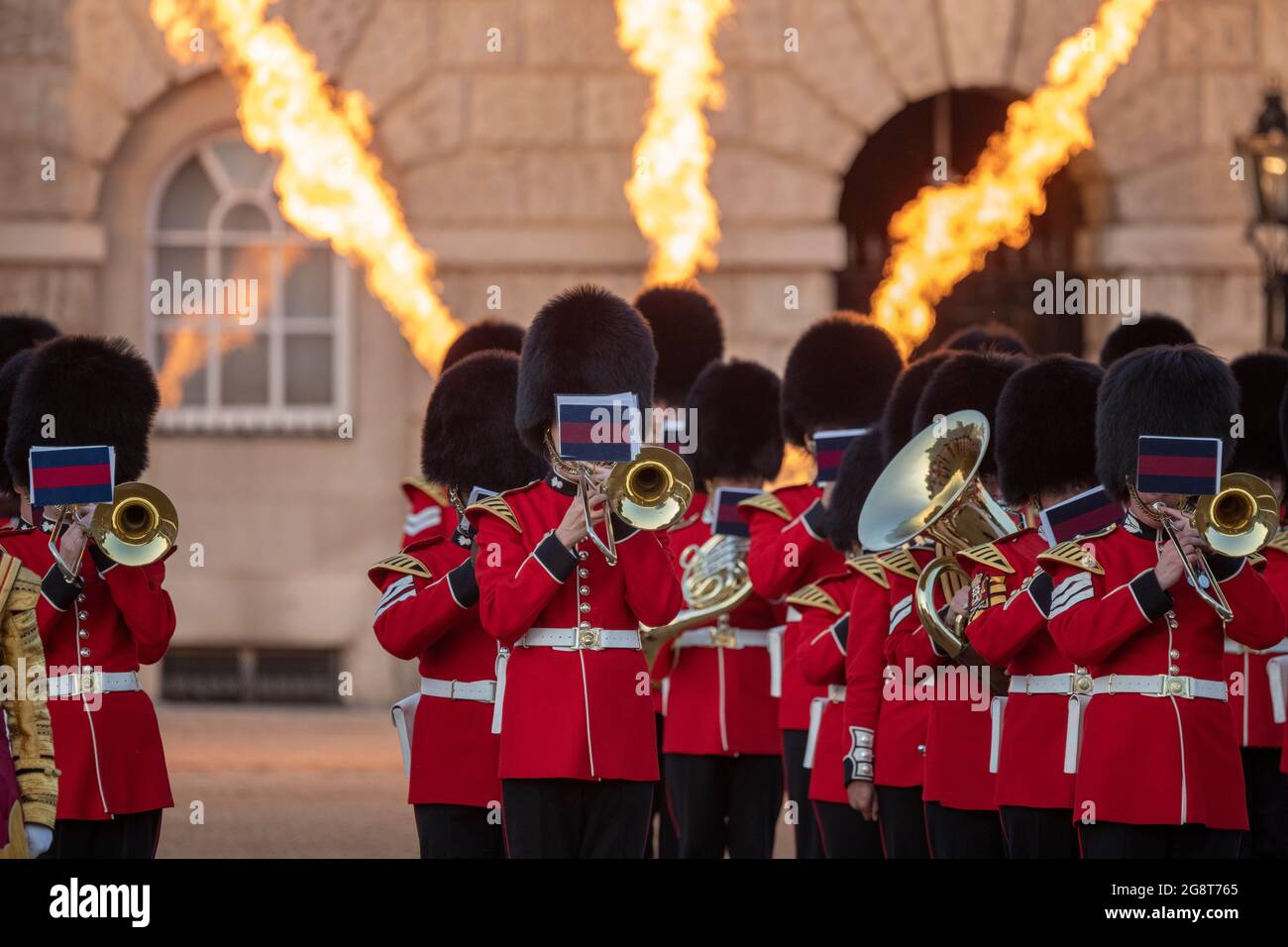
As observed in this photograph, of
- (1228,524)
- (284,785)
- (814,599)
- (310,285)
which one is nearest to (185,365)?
(310,285)

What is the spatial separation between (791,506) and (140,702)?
83.8 inches

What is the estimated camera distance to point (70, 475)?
582cm

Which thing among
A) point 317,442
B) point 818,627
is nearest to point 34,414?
point 818,627

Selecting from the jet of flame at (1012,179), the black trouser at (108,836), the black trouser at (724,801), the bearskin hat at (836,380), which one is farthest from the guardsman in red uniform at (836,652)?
the jet of flame at (1012,179)

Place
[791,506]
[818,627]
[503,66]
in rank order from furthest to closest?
[503,66] < [791,506] < [818,627]

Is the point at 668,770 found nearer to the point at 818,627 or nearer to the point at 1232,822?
the point at 818,627

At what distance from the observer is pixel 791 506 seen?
7.42 metres

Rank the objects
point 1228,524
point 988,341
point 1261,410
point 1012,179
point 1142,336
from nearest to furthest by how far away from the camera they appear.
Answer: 1. point 1228,524
2. point 1261,410
3. point 988,341
4. point 1142,336
5. point 1012,179

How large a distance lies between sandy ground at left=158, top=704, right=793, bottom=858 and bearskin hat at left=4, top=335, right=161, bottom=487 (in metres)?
2.71

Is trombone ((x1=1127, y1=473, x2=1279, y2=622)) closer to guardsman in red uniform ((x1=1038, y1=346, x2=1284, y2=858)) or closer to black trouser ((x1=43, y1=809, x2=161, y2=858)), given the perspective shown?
guardsman in red uniform ((x1=1038, y1=346, x2=1284, y2=858))

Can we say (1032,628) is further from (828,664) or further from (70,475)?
(70,475)

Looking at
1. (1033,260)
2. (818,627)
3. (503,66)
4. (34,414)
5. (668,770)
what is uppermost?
(503,66)

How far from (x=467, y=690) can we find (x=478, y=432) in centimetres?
67
